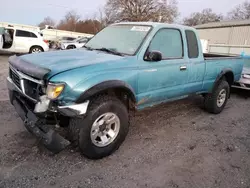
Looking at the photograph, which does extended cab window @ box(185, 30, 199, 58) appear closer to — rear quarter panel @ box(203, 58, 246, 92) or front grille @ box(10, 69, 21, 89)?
rear quarter panel @ box(203, 58, 246, 92)

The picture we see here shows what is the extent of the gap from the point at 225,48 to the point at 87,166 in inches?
394

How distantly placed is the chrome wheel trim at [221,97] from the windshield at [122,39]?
2639 millimetres

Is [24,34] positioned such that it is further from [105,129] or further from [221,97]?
[105,129]

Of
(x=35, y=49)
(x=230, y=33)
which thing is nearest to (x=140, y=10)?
(x=230, y=33)

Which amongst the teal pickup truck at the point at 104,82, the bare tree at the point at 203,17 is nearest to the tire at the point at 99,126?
the teal pickup truck at the point at 104,82

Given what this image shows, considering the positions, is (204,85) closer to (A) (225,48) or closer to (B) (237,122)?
(B) (237,122)

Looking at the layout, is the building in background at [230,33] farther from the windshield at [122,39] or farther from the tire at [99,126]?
the tire at [99,126]

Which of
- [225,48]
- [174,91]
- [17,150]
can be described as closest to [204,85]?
[174,91]

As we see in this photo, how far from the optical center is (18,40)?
14.0 metres

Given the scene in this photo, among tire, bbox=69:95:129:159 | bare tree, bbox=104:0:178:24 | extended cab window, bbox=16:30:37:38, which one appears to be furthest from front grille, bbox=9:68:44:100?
bare tree, bbox=104:0:178:24

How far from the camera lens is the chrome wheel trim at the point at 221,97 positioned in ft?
17.1

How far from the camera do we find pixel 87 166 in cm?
291

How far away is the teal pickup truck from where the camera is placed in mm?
2623

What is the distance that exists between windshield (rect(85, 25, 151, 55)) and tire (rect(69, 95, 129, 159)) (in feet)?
2.98
